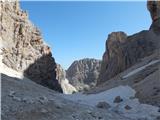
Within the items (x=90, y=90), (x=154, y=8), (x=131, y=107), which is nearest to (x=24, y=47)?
(x=90, y=90)

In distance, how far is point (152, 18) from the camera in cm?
9088

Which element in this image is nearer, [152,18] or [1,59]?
[1,59]

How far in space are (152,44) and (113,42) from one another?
12.3 m

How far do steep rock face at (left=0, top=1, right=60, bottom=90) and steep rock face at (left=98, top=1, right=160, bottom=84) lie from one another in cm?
1692

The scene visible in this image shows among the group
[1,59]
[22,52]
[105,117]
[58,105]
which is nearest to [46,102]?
[58,105]

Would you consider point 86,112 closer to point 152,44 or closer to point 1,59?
point 1,59

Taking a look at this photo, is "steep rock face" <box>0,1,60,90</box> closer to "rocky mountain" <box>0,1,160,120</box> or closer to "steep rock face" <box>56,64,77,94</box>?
"rocky mountain" <box>0,1,160,120</box>

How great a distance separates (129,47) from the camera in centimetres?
9481

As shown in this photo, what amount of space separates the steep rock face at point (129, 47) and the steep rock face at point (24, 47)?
16.9 meters

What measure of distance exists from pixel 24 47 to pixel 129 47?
29.4 m

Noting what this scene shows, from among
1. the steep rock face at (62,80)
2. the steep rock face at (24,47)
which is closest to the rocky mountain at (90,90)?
the steep rock face at (24,47)

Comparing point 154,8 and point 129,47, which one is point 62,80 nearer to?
point 129,47

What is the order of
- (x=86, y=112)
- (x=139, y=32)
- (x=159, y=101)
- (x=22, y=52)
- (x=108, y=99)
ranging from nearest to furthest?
(x=86, y=112) < (x=159, y=101) < (x=108, y=99) < (x=22, y=52) < (x=139, y=32)

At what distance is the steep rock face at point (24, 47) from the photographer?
78.3 metres
